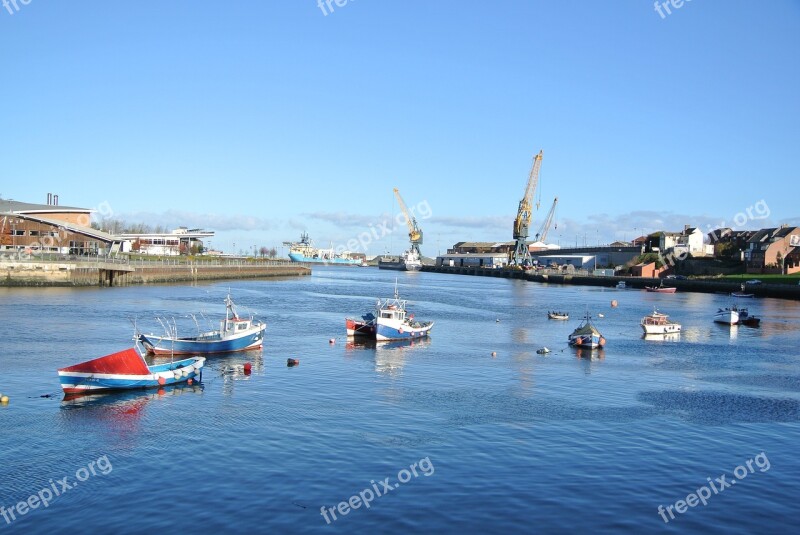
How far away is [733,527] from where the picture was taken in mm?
18844

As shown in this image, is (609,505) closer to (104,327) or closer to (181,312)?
(104,327)

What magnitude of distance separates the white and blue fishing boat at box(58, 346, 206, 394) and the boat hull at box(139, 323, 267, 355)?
7.09 m

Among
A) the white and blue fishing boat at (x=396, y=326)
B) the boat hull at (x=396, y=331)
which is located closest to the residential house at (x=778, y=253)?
the white and blue fishing boat at (x=396, y=326)

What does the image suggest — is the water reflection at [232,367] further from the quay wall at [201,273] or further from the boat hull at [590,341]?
the quay wall at [201,273]

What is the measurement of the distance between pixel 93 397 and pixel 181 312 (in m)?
37.2

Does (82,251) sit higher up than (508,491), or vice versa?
(82,251)

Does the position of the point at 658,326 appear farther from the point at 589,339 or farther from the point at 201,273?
the point at 201,273

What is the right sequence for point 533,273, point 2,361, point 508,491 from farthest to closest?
point 533,273
point 2,361
point 508,491

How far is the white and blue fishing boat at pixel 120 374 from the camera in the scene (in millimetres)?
29844

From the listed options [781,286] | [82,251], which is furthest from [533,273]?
[82,251]

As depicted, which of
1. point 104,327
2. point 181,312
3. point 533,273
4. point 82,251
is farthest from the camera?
point 533,273

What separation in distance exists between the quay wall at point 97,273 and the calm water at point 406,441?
38.5m

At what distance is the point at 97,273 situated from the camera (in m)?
93.1

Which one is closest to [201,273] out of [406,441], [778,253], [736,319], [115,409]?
[736,319]
